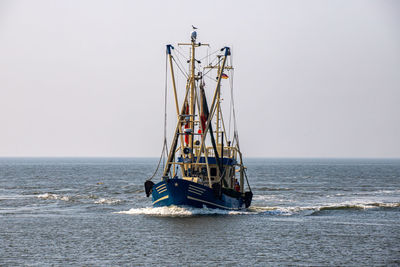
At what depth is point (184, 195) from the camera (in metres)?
44.1

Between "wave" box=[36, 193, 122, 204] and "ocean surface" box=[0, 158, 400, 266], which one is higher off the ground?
"wave" box=[36, 193, 122, 204]

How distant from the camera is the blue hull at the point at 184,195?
4363 centimetres

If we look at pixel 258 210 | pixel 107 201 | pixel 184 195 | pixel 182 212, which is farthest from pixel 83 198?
pixel 184 195

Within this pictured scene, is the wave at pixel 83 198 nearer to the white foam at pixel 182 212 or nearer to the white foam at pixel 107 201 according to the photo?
the white foam at pixel 107 201

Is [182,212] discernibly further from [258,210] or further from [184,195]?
[258,210]

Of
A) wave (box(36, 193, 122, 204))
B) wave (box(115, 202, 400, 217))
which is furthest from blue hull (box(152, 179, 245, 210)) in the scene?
wave (box(36, 193, 122, 204))

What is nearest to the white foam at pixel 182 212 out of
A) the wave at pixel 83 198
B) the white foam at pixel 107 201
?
the white foam at pixel 107 201

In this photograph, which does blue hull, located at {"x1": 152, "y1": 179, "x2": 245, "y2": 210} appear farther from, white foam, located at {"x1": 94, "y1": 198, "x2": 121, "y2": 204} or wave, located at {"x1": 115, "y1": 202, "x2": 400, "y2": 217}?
white foam, located at {"x1": 94, "y1": 198, "x2": 121, "y2": 204}

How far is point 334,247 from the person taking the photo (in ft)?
109

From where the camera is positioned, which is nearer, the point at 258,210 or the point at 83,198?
the point at 258,210

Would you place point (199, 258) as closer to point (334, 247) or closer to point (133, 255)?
point (133, 255)

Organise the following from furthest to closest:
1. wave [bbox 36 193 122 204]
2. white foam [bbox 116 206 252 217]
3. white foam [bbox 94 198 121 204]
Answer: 1. wave [bbox 36 193 122 204]
2. white foam [bbox 94 198 121 204]
3. white foam [bbox 116 206 252 217]

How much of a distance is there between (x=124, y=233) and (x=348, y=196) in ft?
136

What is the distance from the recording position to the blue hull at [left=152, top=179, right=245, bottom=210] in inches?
1718
